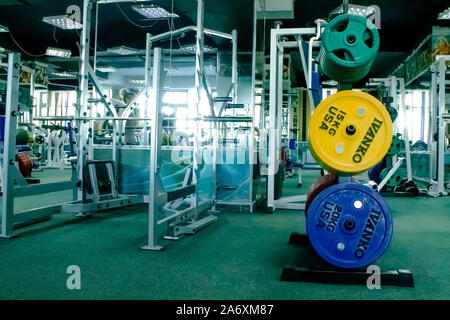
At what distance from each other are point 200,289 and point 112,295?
0.39 metres

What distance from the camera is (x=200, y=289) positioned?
172cm

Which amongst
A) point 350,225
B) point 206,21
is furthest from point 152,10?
point 350,225

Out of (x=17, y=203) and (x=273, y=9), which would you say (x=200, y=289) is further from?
(x=273, y=9)

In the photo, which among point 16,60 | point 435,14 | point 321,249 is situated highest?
point 435,14

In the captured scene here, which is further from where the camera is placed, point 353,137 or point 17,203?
point 17,203

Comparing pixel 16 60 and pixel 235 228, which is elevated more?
pixel 16 60

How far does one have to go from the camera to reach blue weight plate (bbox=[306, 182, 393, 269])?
71.3 inches

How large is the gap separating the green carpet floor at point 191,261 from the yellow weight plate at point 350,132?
609 millimetres

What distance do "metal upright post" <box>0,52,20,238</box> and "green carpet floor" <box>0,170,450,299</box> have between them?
147 millimetres

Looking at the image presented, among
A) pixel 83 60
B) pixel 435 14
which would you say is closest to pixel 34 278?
pixel 83 60

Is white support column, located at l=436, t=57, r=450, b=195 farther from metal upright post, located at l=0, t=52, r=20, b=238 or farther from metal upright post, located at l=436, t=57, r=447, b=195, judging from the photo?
metal upright post, located at l=0, t=52, r=20, b=238

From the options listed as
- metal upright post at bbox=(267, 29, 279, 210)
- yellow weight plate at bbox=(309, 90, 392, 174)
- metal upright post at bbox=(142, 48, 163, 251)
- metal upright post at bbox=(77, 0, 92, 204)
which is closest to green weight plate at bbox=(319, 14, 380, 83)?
yellow weight plate at bbox=(309, 90, 392, 174)

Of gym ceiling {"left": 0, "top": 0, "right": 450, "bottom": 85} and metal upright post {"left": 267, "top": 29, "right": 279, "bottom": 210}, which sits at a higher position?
gym ceiling {"left": 0, "top": 0, "right": 450, "bottom": 85}
